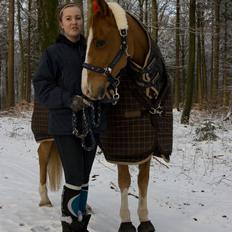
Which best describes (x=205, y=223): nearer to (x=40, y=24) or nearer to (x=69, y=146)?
(x=69, y=146)

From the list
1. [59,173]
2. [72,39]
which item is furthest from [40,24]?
[72,39]

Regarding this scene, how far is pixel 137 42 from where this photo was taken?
3463 millimetres

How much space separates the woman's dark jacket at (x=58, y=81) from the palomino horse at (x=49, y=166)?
1.20 metres

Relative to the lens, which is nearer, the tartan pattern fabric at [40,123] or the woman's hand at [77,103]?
the woman's hand at [77,103]

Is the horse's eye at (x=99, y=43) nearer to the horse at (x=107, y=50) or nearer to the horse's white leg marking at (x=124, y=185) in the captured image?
the horse at (x=107, y=50)

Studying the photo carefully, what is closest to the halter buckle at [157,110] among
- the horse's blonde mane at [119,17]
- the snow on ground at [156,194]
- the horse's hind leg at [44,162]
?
the horse's blonde mane at [119,17]

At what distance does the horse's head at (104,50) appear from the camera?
119 inches

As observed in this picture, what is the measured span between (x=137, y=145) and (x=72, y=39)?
105 centimetres

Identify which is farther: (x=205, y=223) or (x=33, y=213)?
(x=205, y=223)

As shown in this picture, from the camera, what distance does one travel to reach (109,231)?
12.4 feet

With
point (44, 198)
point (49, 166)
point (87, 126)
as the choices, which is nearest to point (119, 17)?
point (87, 126)

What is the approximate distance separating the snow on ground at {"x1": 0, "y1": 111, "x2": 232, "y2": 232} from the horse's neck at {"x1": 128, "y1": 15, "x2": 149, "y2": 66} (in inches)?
61.7

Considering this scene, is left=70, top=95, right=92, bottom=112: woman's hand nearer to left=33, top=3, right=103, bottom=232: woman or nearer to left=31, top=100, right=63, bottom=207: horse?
left=33, top=3, right=103, bottom=232: woman

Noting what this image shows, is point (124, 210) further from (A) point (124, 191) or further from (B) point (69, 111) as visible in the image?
(B) point (69, 111)
